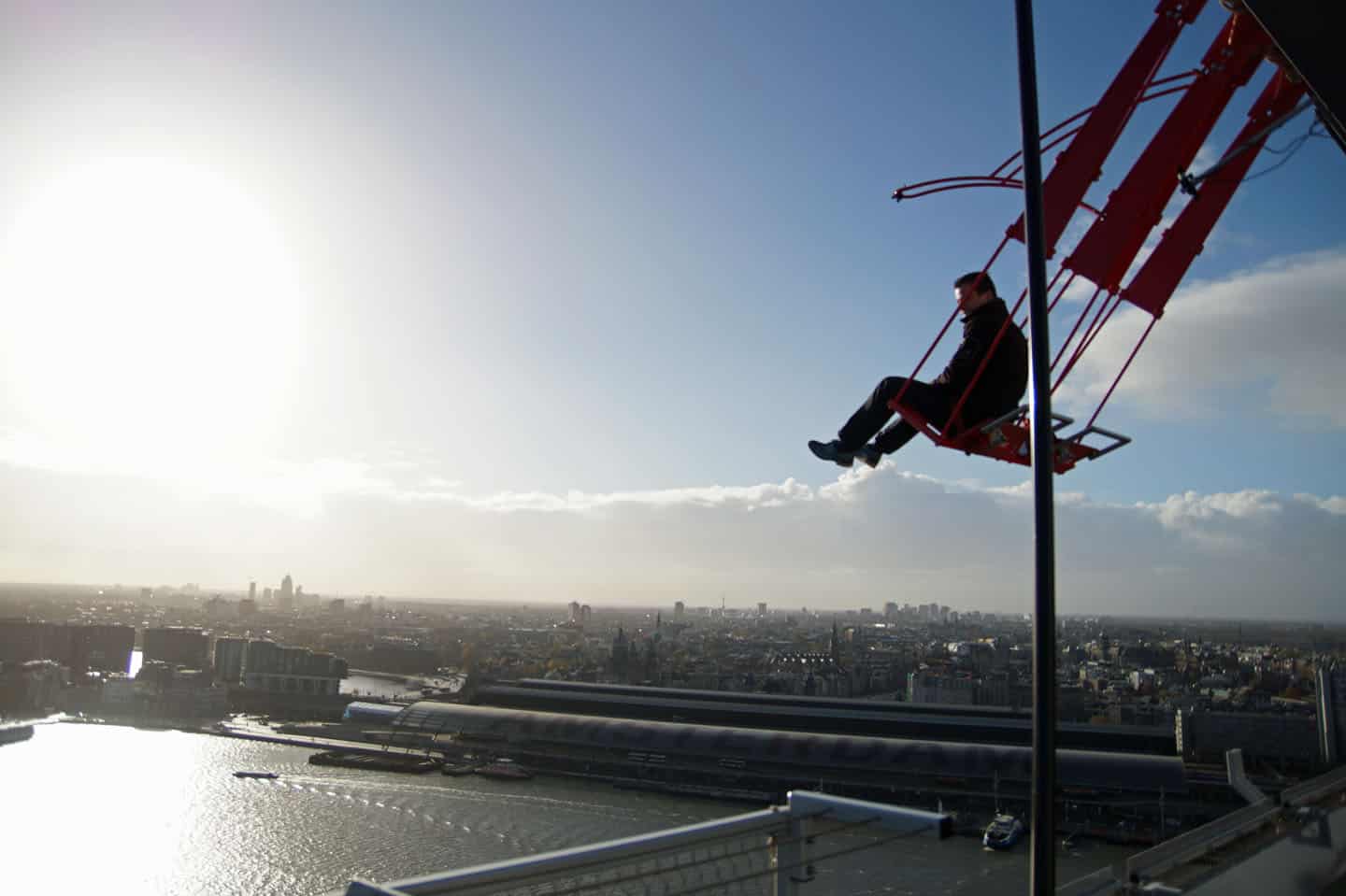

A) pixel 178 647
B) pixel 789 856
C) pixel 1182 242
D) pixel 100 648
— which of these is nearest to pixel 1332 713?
pixel 1182 242

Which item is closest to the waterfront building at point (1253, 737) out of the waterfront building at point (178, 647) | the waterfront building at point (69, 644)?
the waterfront building at point (69, 644)

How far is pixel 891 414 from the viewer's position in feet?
4.55

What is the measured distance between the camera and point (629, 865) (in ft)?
3.10

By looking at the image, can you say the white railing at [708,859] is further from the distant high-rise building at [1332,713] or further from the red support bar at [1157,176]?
the distant high-rise building at [1332,713]

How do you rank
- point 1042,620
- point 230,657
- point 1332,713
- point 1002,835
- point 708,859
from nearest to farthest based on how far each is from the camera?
point 1042,620 → point 708,859 → point 1332,713 → point 1002,835 → point 230,657

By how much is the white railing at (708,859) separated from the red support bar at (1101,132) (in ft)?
2.73

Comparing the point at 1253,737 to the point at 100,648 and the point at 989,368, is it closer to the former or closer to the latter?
the point at 989,368

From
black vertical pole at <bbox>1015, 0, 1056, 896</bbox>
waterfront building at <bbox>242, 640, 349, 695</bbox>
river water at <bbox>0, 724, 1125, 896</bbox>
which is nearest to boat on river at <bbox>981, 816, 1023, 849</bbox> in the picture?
river water at <bbox>0, 724, 1125, 896</bbox>

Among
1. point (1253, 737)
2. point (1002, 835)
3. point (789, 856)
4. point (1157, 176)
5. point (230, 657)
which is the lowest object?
point (230, 657)

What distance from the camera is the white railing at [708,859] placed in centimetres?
80

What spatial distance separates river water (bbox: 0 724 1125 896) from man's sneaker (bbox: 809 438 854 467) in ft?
8.54

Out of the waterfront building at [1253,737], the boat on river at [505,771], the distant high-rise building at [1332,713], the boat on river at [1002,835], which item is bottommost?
the boat on river at [505,771]

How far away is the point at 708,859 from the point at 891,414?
739 mm

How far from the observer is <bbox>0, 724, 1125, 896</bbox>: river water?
6.08 m
